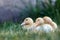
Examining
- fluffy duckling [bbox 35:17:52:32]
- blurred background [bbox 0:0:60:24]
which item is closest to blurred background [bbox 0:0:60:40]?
blurred background [bbox 0:0:60:24]

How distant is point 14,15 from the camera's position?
24.3 feet

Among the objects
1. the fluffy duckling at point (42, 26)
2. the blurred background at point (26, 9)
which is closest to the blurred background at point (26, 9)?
the blurred background at point (26, 9)

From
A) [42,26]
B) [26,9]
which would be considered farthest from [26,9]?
[42,26]

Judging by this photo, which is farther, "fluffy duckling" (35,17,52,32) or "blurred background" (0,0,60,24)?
"blurred background" (0,0,60,24)

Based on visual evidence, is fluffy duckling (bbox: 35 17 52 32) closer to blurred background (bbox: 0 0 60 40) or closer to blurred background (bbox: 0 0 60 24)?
blurred background (bbox: 0 0 60 40)

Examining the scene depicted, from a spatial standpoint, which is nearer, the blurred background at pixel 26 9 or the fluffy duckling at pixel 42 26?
the fluffy duckling at pixel 42 26

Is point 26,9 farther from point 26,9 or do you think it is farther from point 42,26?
point 42,26

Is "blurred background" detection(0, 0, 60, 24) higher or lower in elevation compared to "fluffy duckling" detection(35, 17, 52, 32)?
higher

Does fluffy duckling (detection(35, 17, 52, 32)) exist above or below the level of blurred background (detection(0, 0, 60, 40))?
below

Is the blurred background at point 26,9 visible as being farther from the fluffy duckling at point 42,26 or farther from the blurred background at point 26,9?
the fluffy duckling at point 42,26

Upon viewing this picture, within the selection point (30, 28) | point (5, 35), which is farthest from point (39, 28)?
point (5, 35)

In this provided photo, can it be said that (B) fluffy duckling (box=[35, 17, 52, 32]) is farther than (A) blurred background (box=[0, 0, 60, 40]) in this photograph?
No

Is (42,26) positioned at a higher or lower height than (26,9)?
lower

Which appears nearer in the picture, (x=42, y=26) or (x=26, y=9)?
(x=42, y=26)
